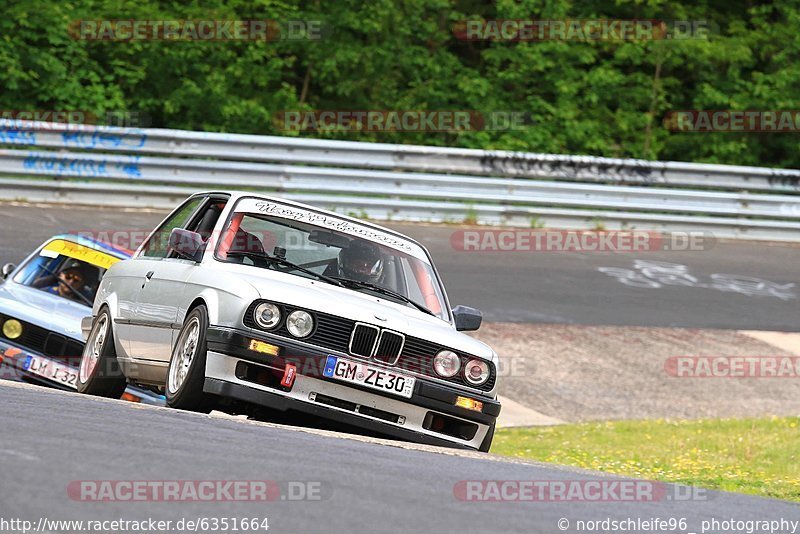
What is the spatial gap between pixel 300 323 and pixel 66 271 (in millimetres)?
4542

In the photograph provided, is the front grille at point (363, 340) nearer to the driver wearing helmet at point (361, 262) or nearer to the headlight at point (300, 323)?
the headlight at point (300, 323)

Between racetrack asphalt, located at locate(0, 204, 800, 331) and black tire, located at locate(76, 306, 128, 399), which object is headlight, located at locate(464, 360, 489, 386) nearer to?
black tire, located at locate(76, 306, 128, 399)

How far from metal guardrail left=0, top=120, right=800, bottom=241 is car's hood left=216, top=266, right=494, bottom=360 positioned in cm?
1147

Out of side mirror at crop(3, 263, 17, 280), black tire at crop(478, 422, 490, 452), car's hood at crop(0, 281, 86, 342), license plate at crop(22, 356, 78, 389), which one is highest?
black tire at crop(478, 422, 490, 452)

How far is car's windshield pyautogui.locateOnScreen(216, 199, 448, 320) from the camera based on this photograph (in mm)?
8523

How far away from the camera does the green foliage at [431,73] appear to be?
879 inches

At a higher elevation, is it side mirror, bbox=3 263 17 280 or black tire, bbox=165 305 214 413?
black tire, bbox=165 305 214 413

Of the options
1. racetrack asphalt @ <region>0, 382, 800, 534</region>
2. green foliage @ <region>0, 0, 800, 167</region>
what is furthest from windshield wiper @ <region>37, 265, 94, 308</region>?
green foliage @ <region>0, 0, 800, 167</region>

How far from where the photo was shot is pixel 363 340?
7703mm

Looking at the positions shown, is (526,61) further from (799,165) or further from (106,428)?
(106,428)

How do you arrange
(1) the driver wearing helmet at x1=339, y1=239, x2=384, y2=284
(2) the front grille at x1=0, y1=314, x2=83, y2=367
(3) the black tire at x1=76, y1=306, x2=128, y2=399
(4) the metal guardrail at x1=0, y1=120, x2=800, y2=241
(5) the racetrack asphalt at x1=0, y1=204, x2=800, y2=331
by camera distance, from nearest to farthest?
1. (1) the driver wearing helmet at x1=339, y1=239, x2=384, y2=284
2. (3) the black tire at x1=76, y1=306, x2=128, y2=399
3. (2) the front grille at x1=0, y1=314, x2=83, y2=367
4. (5) the racetrack asphalt at x1=0, y1=204, x2=800, y2=331
5. (4) the metal guardrail at x1=0, y1=120, x2=800, y2=241

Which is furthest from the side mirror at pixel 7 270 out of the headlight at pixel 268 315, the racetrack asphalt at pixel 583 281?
the headlight at pixel 268 315

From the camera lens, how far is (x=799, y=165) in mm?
25125

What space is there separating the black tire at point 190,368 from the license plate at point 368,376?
70 centimetres
